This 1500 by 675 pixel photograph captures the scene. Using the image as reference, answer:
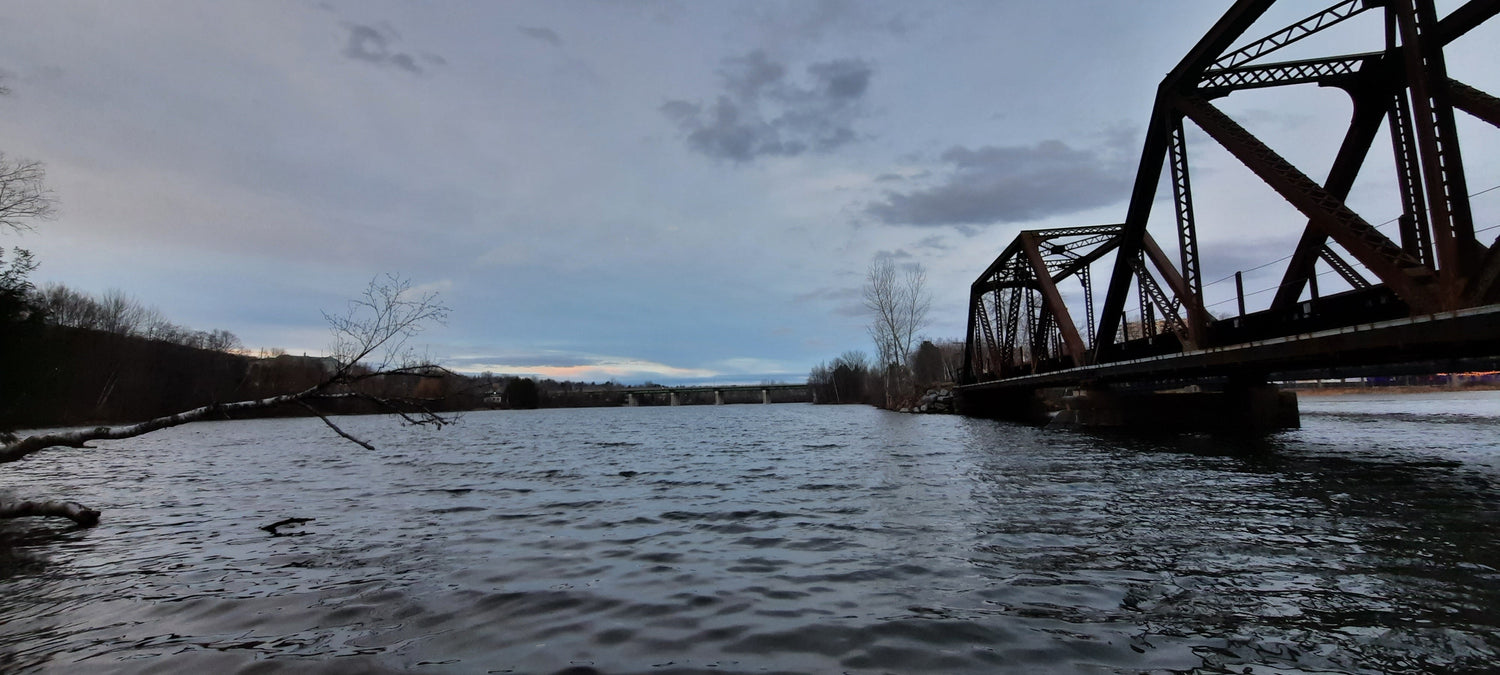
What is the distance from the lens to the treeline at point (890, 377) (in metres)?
80.3

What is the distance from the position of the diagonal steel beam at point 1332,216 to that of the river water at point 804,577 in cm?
334

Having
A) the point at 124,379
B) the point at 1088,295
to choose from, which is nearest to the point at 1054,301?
the point at 1088,295

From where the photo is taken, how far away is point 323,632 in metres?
5.22

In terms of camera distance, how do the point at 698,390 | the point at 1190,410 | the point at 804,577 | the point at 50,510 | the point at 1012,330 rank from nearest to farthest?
1. the point at 804,577
2. the point at 50,510
3. the point at 1190,410
4. the point at 1012,330
5. the point at 698,390

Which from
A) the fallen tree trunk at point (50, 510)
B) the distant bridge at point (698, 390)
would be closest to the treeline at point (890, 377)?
the distant bridge at point (698, 390)

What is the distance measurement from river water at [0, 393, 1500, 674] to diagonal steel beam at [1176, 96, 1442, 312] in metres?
3.34

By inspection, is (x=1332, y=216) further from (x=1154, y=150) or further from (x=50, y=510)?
(x=50, y=510)

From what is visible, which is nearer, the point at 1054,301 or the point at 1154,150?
the point at 1154,150

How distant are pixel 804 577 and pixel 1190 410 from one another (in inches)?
1078

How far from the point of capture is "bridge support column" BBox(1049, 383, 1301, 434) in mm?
24656

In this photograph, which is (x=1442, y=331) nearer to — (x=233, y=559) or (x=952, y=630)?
(x=952, y=630)

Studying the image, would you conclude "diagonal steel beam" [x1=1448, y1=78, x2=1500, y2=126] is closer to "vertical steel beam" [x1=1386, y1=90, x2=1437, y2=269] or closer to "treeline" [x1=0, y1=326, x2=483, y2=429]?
"vertical steel beam" [x1=1386, y1=90, x2=1437, y2=269]

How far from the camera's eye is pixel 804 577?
6426 millimetres

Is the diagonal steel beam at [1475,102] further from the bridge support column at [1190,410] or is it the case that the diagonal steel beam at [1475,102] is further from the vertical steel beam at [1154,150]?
the bridge support column at [1190,410]
